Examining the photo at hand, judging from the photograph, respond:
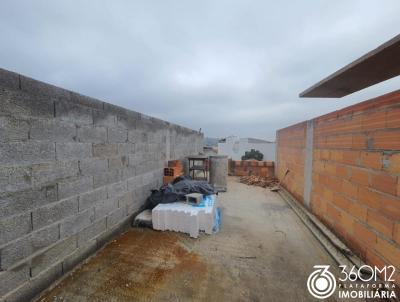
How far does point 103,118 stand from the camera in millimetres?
2410

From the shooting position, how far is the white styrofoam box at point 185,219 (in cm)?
272

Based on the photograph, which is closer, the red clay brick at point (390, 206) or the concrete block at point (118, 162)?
the red clay brick at point (390, 206)

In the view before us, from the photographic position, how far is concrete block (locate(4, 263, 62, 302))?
149 centimetres

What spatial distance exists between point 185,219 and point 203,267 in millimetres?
806

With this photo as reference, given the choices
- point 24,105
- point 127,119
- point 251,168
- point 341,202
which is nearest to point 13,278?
point 24,105

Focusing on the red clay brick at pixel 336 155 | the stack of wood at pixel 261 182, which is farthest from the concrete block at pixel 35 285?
the stack of wood at pixel 261 182

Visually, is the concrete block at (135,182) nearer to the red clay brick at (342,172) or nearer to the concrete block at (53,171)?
the concrete block at (53,171)

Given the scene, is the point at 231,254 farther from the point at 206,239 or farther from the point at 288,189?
the point at 288,189

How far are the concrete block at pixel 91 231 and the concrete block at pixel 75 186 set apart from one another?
1.45 ft

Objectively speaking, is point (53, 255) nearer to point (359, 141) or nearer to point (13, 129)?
point (13, 129)

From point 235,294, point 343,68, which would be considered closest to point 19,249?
point 235,294

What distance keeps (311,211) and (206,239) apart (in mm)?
→ 2076

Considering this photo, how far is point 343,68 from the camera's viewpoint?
1.82 metres

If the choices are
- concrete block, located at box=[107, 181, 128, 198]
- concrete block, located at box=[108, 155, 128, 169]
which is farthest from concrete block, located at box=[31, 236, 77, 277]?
concrete block, located at box=[108, 155, 128, 169]
